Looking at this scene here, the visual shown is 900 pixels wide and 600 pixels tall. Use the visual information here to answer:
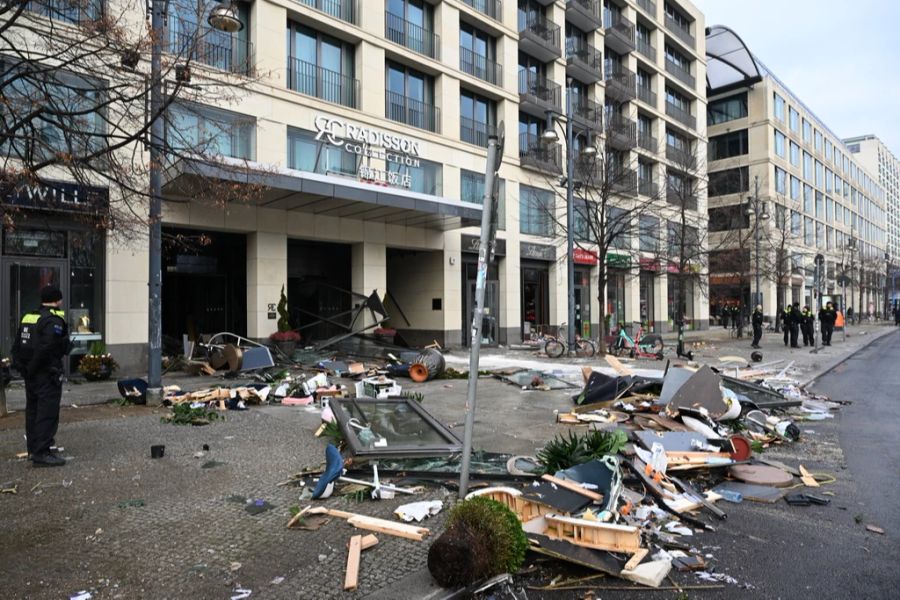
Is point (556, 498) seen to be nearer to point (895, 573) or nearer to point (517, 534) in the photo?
point (517, 534)

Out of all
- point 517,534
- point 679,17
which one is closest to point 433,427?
point 517,534

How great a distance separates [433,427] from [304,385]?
464 cm

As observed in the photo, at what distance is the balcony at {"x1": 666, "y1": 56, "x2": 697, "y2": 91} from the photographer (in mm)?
37219

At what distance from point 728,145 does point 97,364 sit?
52.0 m

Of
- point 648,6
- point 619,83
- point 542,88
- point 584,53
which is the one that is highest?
point 648,6

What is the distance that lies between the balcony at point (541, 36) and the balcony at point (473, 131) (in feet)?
16.7

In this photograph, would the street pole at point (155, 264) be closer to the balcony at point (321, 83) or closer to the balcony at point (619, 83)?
the balcony at point (321, 83)

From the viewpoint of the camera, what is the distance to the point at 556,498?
14.1ft

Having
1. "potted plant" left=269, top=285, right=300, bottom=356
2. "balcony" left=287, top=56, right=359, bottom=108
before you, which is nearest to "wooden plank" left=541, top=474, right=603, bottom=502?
"potted plant" left=269, top=285, right=300, bottom=356

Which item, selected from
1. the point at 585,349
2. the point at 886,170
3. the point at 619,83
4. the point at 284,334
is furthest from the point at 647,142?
the point at 886,170

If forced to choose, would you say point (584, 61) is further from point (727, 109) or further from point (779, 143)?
point (779, 143)

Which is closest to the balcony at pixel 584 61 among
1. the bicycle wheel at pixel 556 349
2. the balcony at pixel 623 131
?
the balcony at pixel 623 131

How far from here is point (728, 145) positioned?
165ft

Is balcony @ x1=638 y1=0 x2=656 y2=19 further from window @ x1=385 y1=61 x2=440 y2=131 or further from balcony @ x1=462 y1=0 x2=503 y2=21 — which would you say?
window @ x1=385 y1=61 x2=440 y2=131
